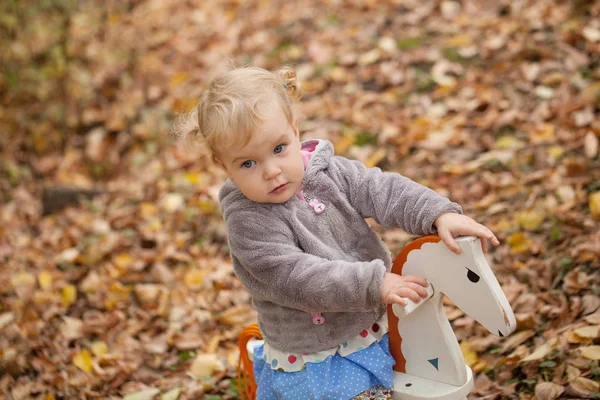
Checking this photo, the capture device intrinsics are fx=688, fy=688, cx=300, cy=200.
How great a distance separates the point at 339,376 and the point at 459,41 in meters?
3.54

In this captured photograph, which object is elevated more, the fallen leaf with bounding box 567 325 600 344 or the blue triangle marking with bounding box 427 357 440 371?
the blue triangle marking with bounding box 427 357 440 371

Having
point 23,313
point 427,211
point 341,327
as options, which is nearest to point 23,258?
point 23,313

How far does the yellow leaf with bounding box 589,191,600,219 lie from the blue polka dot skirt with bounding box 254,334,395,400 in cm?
155

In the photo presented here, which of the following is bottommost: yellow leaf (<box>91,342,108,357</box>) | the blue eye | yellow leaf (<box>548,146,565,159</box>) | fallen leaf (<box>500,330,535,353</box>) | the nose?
yellow leaf (<box>91,342,108,357</box>)

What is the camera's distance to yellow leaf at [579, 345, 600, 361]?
249 centimetres

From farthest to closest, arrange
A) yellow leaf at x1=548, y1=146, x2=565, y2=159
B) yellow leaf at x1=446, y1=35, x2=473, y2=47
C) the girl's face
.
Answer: yellow leaf at x1=446, y1=35, x2=473, y2=47 → yellow leaf at x1=548, y1=146, x2=565, y2=159 → the girl's face

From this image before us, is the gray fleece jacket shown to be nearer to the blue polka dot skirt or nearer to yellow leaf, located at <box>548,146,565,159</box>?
the blue polka dot skirt

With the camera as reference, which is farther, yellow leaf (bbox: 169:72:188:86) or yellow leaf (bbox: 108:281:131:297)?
yellow leaf (bbox: 169:72:188:86)

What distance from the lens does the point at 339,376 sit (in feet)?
7.06

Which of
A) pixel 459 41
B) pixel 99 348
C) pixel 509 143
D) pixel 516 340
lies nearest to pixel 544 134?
pixel 509 143

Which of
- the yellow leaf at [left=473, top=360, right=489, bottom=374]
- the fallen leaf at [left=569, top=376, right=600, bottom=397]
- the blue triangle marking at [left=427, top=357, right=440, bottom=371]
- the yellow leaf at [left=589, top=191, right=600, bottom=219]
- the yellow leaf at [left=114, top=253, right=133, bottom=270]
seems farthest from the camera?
the yellow leaf at [left=114, top=253, right=133, bottom=270]

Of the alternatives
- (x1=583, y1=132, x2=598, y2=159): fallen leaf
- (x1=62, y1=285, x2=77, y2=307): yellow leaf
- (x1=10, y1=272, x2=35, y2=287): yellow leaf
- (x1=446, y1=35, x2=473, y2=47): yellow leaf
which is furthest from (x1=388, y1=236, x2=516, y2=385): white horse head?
(x1=446, y1=35, x2=473, y2=47): yellow leaf

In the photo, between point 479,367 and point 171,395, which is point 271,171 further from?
point 171,395

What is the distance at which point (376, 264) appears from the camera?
78.6 inches
